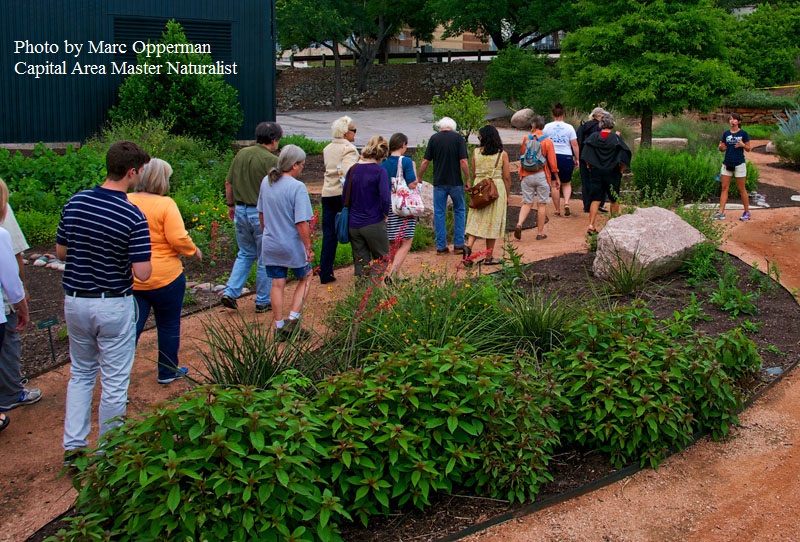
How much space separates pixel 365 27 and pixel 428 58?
8871 millimetres

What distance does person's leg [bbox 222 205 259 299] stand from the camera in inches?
289

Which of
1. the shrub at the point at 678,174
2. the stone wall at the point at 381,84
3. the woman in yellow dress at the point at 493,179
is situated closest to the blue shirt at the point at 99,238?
the woman in yellow dress at the point at 493,179

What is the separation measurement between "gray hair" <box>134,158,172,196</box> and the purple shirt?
2.19m

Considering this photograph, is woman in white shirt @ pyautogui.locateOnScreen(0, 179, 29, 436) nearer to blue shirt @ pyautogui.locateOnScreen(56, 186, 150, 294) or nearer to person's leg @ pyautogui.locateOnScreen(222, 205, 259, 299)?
blue shirt @ pyautogui.locateOnScreen(56, 186, 150, 294)

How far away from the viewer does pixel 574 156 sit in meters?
11.6

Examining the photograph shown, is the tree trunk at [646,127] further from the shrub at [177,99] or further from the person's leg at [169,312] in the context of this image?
the person's leg at [169,312]

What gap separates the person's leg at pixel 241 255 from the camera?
7336 mm

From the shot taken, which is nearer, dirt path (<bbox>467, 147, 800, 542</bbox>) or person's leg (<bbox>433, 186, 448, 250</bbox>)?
dirt path (<bbox>467, 147, 800, 542</bbox>)

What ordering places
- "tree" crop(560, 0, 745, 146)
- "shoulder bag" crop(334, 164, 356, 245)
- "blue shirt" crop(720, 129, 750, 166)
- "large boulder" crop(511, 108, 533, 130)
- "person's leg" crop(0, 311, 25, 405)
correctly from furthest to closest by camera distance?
"large boulder" crop(511, 108, 533, 130)
"tree" crop(560, 0, 745, 146)
"blue shirt" crop(720, 129, 750, 166)
"shoulder bag" crop(334, 164, 356, 245)
"person's leg" crop(0, 311, 25, 405)

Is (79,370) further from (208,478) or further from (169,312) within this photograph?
(208,478)

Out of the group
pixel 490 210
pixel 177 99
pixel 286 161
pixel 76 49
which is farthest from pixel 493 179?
pixel 76 49

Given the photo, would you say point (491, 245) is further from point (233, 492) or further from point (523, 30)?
point (523, 30)

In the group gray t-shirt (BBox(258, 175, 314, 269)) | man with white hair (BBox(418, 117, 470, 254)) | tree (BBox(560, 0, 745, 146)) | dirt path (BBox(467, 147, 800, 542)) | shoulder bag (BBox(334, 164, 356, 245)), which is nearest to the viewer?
dirt path (BBox(467, 147, 800, 542))

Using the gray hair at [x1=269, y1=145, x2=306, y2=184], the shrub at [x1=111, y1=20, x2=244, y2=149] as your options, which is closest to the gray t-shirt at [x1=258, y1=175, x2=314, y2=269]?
the gray hair at [x1=269, y1=145, x2=306, y2=184]
